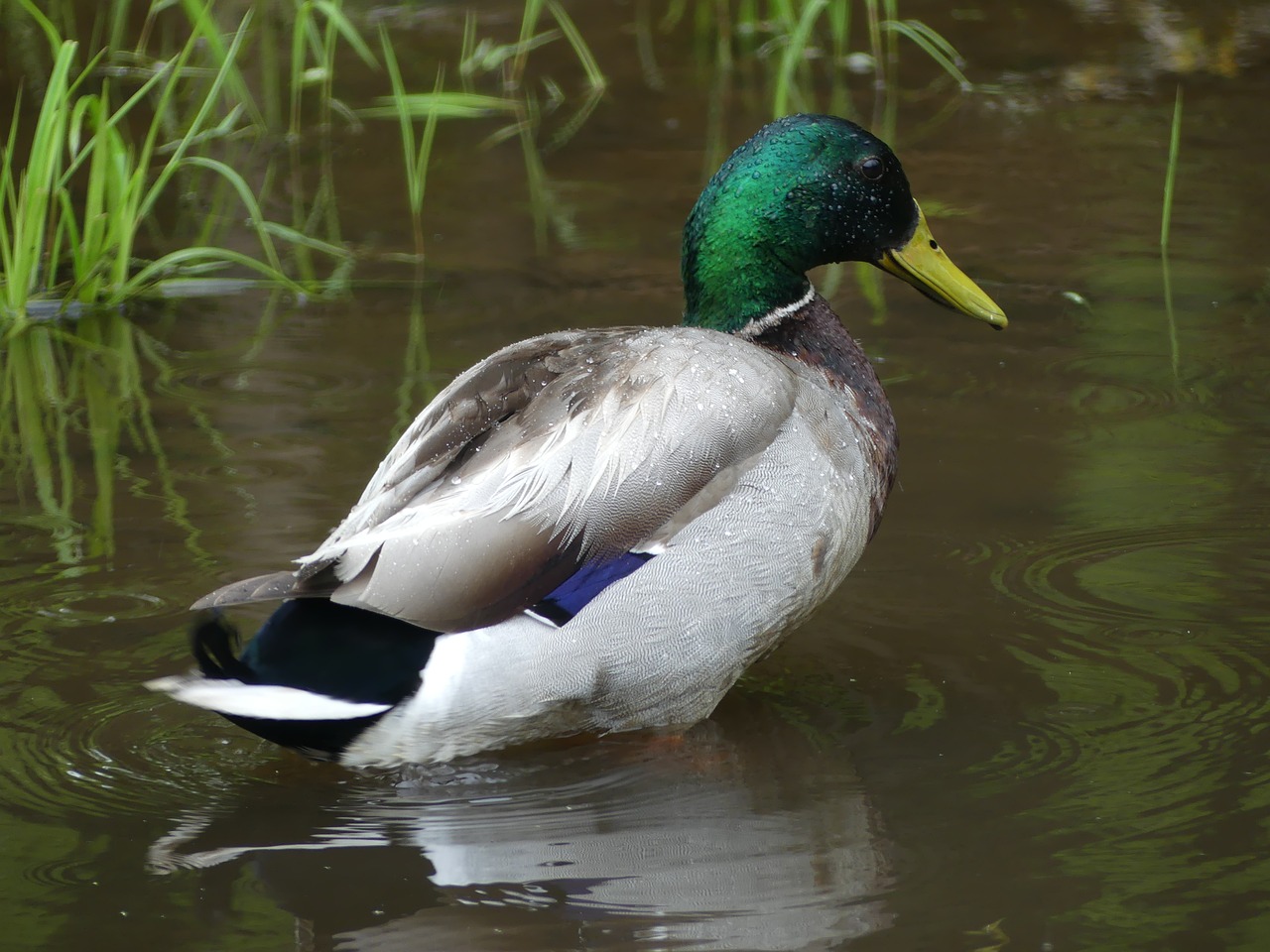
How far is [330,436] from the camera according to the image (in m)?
4.74

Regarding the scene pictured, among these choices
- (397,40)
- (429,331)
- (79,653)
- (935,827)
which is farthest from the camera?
(397,40)

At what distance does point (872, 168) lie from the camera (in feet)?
12.8

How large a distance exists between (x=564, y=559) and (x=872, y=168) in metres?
1.22

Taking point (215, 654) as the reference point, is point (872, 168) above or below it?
above

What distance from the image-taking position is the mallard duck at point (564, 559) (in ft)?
10.1

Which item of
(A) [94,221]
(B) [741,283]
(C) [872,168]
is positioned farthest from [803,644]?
(A) [94,221]

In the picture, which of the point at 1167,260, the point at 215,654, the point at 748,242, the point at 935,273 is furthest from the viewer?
the point at 1167,260

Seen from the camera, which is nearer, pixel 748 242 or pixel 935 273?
pixel 748 242

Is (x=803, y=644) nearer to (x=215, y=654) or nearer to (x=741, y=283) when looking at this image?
(x=741, y=283)

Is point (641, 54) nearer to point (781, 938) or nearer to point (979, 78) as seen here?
point (979, 78)

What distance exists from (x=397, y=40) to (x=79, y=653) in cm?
514

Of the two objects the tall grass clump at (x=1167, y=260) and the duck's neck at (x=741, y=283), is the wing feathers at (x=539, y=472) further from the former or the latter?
the tall grass clump at (x=1167, y=260)

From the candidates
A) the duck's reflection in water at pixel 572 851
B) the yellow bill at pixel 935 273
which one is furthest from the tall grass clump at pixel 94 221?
the duck's reflection in water at pixel 572 851

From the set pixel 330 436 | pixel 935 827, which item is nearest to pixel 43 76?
pixel 330 436
